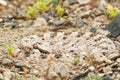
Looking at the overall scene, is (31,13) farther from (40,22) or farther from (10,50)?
(10,50)

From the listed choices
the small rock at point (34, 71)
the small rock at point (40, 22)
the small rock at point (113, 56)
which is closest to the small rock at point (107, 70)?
the small rock at point (113, 56)

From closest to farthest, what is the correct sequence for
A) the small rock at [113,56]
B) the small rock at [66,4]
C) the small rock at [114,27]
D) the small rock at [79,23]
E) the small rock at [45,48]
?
the small rock at [113,56] → the small rock at [45,48] → the small rock at [114,27] → the small rock at [79,23] → the small rock at [66,4]

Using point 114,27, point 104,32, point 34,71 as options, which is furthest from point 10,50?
point 114,27

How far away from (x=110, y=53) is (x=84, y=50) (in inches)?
17.4

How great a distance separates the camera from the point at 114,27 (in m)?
6.43

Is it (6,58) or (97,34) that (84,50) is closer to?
(97,34)

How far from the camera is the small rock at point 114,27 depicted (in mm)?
6320

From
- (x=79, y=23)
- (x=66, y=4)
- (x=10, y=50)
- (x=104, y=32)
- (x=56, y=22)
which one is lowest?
(x=10, y=50)

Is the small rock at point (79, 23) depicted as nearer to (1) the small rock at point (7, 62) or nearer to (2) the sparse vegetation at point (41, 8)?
(2) the sparse vegetation at point (41, 8)

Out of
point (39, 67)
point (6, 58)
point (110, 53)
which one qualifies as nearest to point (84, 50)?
point (110, 53)

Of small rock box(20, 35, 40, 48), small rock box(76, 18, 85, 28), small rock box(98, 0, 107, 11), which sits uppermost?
small rock box(98, 0, 107, 11)

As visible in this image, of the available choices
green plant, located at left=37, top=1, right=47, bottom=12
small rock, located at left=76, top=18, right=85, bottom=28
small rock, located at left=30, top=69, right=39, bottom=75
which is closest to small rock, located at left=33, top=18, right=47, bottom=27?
green plant, located at left=37, top=1, right=47, bottom=12

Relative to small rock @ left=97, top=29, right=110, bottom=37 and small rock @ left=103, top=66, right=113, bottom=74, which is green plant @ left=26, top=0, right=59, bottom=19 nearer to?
small rock @ left=97, top=29, right=110, bottom=37

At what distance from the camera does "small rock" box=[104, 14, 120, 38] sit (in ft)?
20.7
